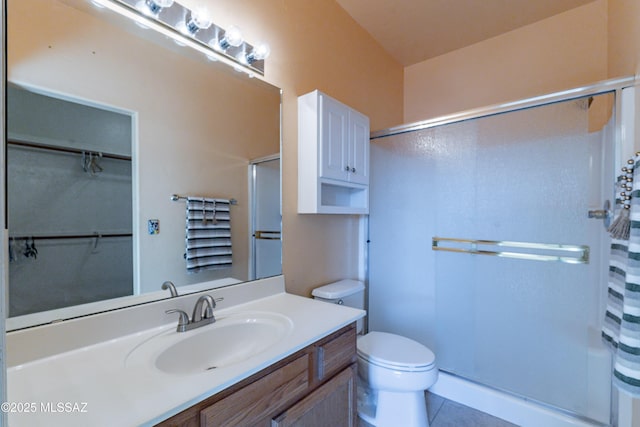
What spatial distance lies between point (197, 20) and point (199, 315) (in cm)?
118

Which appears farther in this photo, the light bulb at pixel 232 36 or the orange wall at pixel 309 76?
the orange wall at pixel 309 76

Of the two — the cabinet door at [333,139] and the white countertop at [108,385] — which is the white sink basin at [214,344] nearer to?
the white countertop at [108,385]

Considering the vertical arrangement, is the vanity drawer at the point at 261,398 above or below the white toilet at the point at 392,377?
above

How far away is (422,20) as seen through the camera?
2.13 metres

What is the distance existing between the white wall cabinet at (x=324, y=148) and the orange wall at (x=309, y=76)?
59 millimetres

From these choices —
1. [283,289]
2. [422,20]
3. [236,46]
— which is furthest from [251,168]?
[422,20]

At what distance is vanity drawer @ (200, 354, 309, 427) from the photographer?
742mm

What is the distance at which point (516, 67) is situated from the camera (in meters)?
2.27

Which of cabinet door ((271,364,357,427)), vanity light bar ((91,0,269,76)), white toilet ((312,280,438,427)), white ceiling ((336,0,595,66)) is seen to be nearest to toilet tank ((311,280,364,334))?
white toilet ((312,280,438,427))

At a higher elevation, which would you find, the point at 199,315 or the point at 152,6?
the point at 152,6

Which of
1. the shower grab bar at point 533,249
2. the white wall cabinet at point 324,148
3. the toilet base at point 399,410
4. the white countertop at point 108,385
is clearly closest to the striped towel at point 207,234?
the white countertop at point 108,385

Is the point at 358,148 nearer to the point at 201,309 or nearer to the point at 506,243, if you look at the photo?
the point at 506,243

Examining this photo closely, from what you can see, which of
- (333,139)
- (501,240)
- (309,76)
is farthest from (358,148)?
(501,240)

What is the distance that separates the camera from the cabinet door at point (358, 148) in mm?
1801
